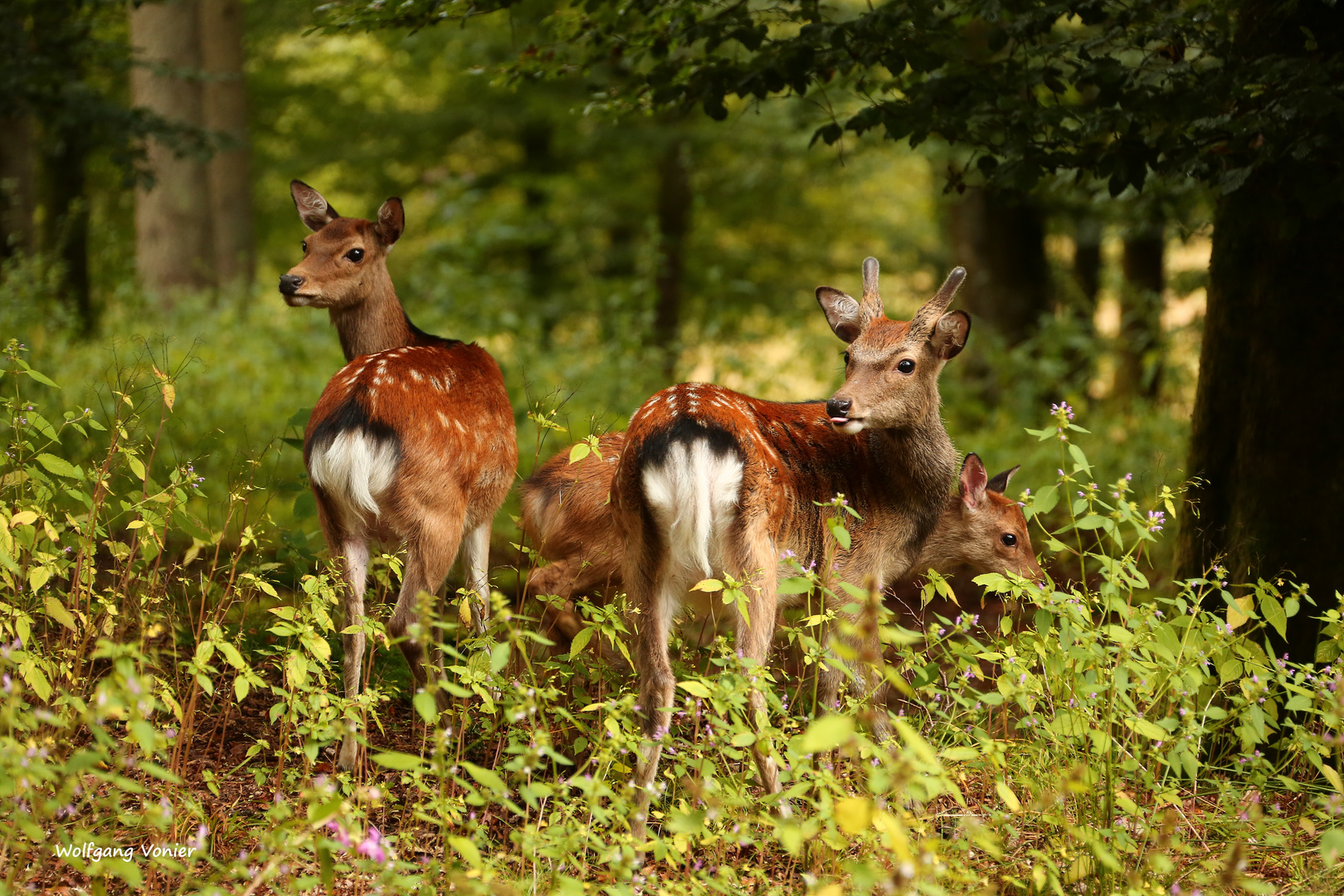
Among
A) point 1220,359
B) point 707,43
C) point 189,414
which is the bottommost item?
point 189,414

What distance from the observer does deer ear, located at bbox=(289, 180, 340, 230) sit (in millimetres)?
5355

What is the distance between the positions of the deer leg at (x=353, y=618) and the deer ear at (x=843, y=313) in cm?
194

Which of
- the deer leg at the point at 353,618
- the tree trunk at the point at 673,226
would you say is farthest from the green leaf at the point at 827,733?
the tree trunk at the point at 673,226

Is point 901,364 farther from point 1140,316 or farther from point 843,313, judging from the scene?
point 1140,316

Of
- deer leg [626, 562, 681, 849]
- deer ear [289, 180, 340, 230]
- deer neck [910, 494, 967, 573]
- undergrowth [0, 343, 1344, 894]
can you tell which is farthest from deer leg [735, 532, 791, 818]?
deer ear [289, 180, 340, 230]

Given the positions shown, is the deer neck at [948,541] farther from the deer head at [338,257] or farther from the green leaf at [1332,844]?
the deer head at [338,257]

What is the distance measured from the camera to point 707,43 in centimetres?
452

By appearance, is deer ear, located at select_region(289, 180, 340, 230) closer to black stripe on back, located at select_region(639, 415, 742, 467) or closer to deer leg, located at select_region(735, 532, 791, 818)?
black stripe on back, located at select_region(639, 415, 742, 467)

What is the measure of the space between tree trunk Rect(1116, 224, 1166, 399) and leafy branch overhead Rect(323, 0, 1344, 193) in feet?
17.2

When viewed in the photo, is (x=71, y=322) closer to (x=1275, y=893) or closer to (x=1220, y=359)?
(x=1220, y=359)

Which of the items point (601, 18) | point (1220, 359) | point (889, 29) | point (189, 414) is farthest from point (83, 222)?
point (1220, 359)

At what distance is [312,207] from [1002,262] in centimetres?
798

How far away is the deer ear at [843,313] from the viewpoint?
A: 14.7 feet

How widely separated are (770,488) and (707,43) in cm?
185
